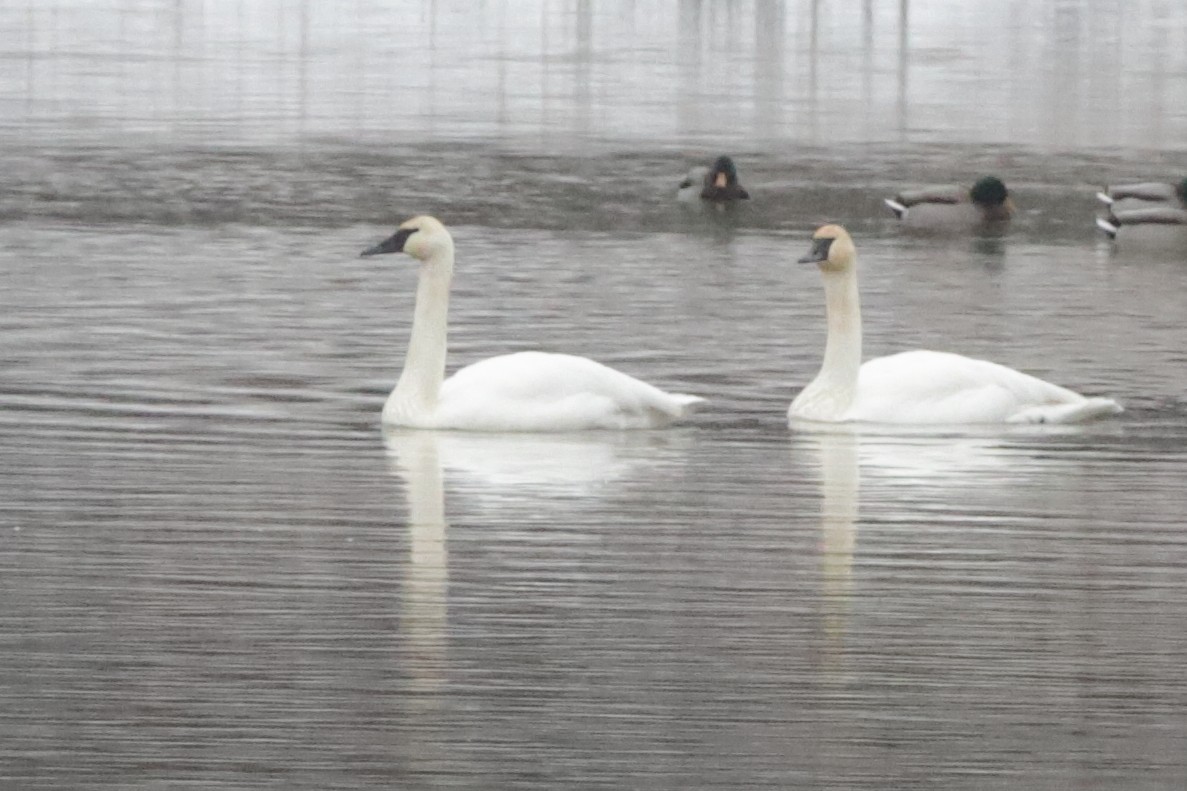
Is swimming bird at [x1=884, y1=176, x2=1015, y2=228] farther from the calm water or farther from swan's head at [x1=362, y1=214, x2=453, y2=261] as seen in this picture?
swan's head at [x1=362, y1=214, x2=453, y2=261]

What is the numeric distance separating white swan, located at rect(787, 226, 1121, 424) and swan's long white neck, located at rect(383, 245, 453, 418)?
5.19 ft

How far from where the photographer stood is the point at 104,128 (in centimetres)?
3275

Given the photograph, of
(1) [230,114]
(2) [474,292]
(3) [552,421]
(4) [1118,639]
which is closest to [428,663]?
(4) [1118,639]

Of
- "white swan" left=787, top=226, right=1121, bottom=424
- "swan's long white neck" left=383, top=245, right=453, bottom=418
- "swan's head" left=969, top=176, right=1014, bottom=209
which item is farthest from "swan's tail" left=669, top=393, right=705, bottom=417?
"swan's head" left=969, top=176, right=1014, bottom=209

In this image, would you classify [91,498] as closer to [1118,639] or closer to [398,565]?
[398,565]

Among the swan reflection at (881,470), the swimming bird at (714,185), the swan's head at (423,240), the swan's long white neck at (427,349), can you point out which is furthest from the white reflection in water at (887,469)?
the swimming bird at (714,185)

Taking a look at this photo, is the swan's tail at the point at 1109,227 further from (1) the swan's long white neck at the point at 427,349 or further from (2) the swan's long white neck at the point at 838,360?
(1) the swan's long white neck at the point at 427,349

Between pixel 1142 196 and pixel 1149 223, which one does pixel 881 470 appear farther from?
pixel 1142 196

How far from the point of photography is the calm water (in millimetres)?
7539

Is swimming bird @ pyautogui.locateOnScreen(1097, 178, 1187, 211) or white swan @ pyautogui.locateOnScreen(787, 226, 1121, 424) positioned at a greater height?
swimming bird @ pyautogui.locateOnScreen(1097, 178, 1187, 211)

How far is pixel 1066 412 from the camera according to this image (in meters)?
13.4

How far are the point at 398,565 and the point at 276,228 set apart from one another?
45.0 ft

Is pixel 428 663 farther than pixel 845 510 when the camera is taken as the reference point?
No

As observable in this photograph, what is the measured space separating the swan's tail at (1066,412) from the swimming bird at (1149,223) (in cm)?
1064
